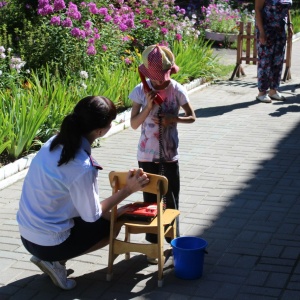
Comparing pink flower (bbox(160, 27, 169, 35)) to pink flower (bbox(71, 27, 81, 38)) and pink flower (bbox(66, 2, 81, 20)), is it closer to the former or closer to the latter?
pink flower (bbox(66, 2, 81, 20))

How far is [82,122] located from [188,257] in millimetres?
1104

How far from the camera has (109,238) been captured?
477 cm

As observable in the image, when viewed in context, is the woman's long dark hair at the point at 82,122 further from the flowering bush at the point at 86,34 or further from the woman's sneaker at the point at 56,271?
the flowering bush at the point at 86,34

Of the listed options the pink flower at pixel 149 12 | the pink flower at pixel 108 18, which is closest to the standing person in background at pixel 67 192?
the pink flower at pixel 108 18

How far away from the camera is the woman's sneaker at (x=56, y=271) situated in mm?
4613

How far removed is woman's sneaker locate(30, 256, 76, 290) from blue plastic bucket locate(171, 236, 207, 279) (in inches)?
27.9

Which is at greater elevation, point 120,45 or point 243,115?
point 120,45

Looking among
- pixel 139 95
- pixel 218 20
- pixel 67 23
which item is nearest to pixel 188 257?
pixel 139 95

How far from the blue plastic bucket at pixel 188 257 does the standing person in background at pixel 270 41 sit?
595 centimetres

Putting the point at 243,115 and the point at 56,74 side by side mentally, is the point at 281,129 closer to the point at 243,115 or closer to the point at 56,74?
the point at 243,115

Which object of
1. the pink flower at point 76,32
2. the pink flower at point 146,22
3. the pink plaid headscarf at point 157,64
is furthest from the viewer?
the pink flower at point 146,22

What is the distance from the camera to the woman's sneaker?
4.61 m

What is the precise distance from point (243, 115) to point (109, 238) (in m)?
5.54

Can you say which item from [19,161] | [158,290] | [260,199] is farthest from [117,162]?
[158,290]
